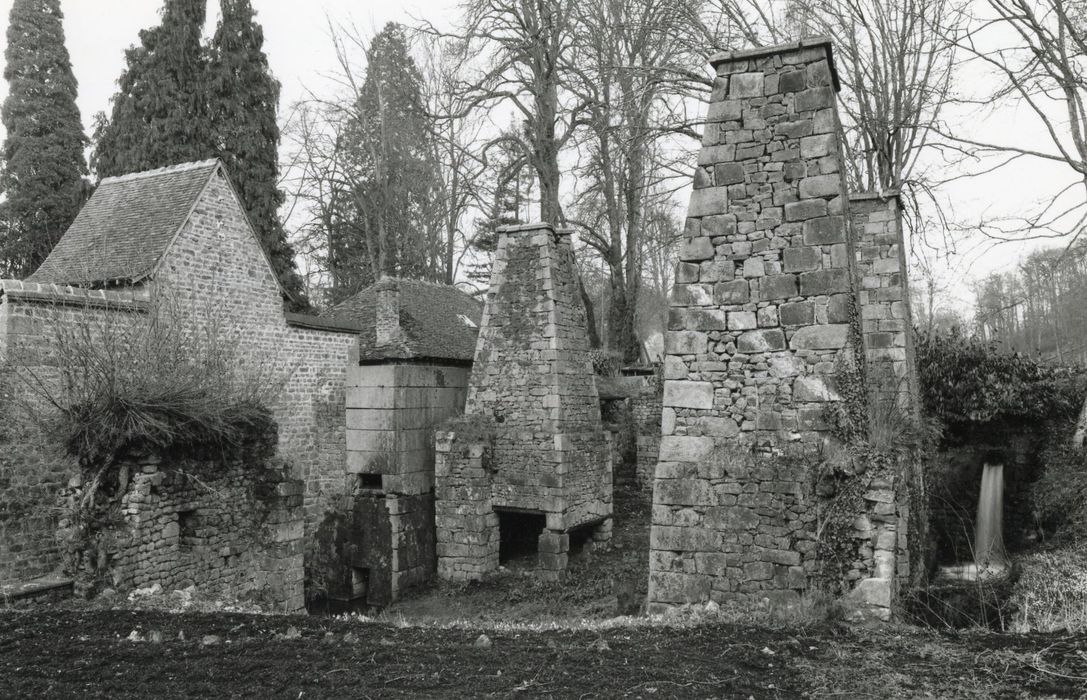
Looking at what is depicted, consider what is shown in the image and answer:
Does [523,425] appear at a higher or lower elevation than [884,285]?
lower

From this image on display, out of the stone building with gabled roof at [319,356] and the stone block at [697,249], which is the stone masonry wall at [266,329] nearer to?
the stone building with gabled roof at [319,356]

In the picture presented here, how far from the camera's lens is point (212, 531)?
8.84 m

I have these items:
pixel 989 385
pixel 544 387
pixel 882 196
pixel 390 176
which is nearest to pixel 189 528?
pixel 544 387

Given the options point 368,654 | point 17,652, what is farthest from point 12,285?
point 368,654

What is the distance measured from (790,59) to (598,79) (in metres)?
11.5

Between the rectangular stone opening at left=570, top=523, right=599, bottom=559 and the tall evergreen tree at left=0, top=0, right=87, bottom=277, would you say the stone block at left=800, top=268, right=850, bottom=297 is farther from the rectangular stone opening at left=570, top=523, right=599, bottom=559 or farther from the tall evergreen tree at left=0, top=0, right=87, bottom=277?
the tall evergreen tree at left=0, top=0, right=87, bottom=277

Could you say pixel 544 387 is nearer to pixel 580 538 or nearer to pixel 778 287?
pixel 580 538

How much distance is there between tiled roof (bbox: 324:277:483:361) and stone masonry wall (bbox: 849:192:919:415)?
8072 millimetres

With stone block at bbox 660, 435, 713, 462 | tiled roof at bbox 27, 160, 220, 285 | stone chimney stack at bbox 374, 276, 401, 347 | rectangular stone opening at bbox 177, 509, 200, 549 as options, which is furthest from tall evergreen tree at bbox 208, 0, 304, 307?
stone block at bbox 660, 435, 713, 462

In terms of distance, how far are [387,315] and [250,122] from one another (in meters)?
9.79

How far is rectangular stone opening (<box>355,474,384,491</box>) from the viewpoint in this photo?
15.0m

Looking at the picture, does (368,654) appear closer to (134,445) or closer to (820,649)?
(820,649)

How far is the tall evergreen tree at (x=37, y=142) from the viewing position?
66.1 ft

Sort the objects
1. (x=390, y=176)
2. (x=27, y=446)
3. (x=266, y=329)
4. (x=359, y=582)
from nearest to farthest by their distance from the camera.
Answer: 1. (x=27, y=446)
2. (x=266, y=329)
3. (x=359, y=582)
4. (x=390, y=176)
